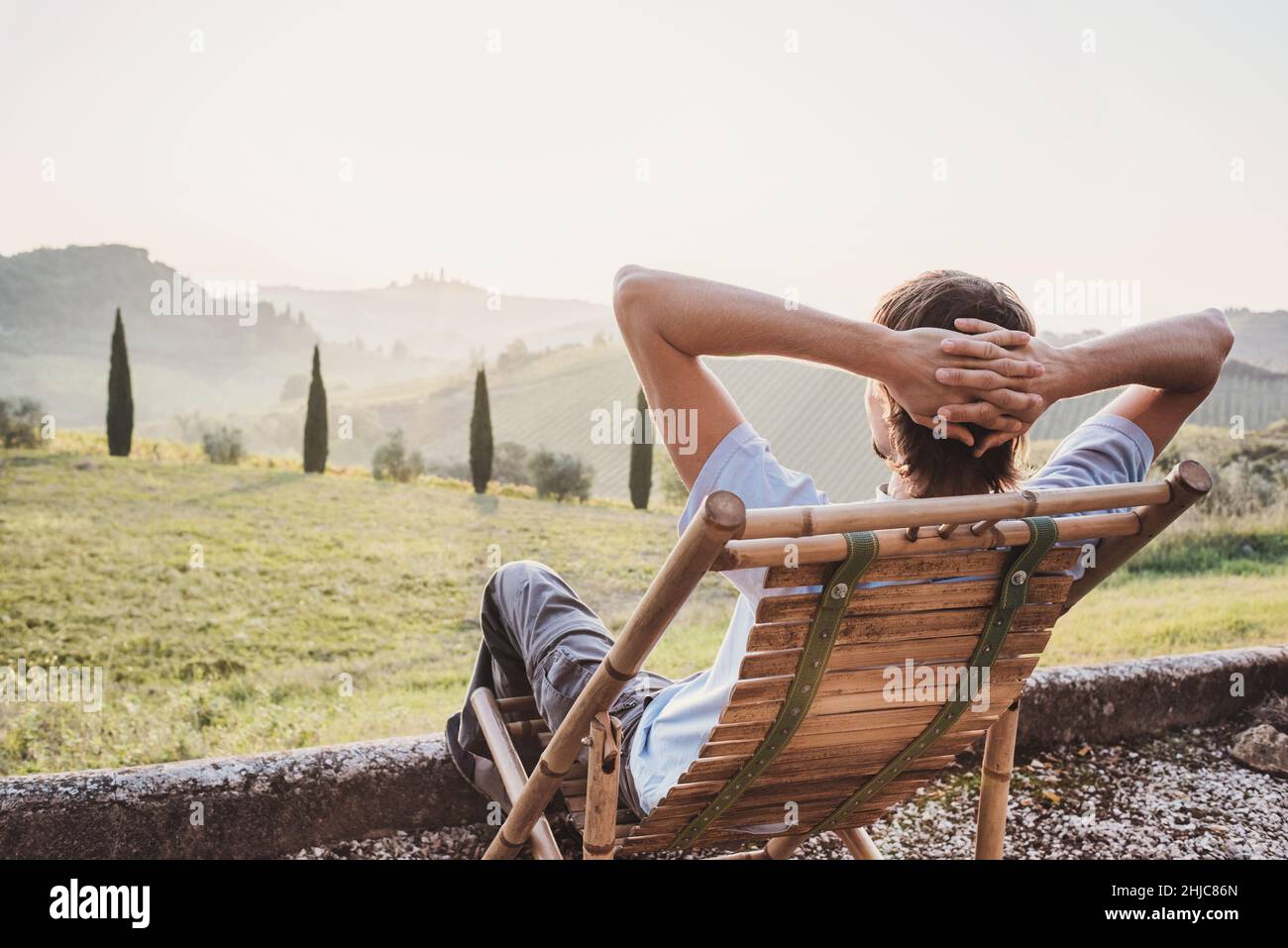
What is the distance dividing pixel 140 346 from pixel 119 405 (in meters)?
47.1

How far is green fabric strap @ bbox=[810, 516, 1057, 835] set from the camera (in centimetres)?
140

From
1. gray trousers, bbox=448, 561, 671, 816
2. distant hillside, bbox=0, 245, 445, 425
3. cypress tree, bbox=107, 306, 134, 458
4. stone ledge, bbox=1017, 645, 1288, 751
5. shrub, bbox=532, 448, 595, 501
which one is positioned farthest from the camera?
distant hillside, bbox=0, 245, 445, 425

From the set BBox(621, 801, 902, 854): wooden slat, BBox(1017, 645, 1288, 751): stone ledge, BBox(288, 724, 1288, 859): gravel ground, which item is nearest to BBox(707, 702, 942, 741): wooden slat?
BBox(621, 801, 902, 854): wooden slat

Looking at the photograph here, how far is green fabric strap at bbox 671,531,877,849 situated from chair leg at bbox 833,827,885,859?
698 millimetres

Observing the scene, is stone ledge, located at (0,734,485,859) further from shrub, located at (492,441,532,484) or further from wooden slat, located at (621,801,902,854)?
shrub, located at (492,441,532,484)

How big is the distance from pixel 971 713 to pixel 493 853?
933mm

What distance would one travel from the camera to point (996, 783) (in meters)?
2.01

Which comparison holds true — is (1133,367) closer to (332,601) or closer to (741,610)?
(741,610)

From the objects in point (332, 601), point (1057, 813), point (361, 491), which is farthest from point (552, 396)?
point (1057, 813)

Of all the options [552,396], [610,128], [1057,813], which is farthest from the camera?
[552,396]

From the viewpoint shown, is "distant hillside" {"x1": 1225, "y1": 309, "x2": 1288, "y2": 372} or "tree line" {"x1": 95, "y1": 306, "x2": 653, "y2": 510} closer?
"distant hillside" {"x1": 1225, "y1": 309, "x2": 1288, "y2": 372}

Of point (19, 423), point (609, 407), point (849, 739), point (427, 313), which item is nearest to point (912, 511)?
point (849, 739)

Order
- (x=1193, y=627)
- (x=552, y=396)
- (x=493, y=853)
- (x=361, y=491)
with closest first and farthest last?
1. (x=493, y=853)
2. (x=1193, y=627)
3. (x=361, y=491)
4. (x=552, y=396)

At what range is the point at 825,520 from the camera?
1200 millimetres
